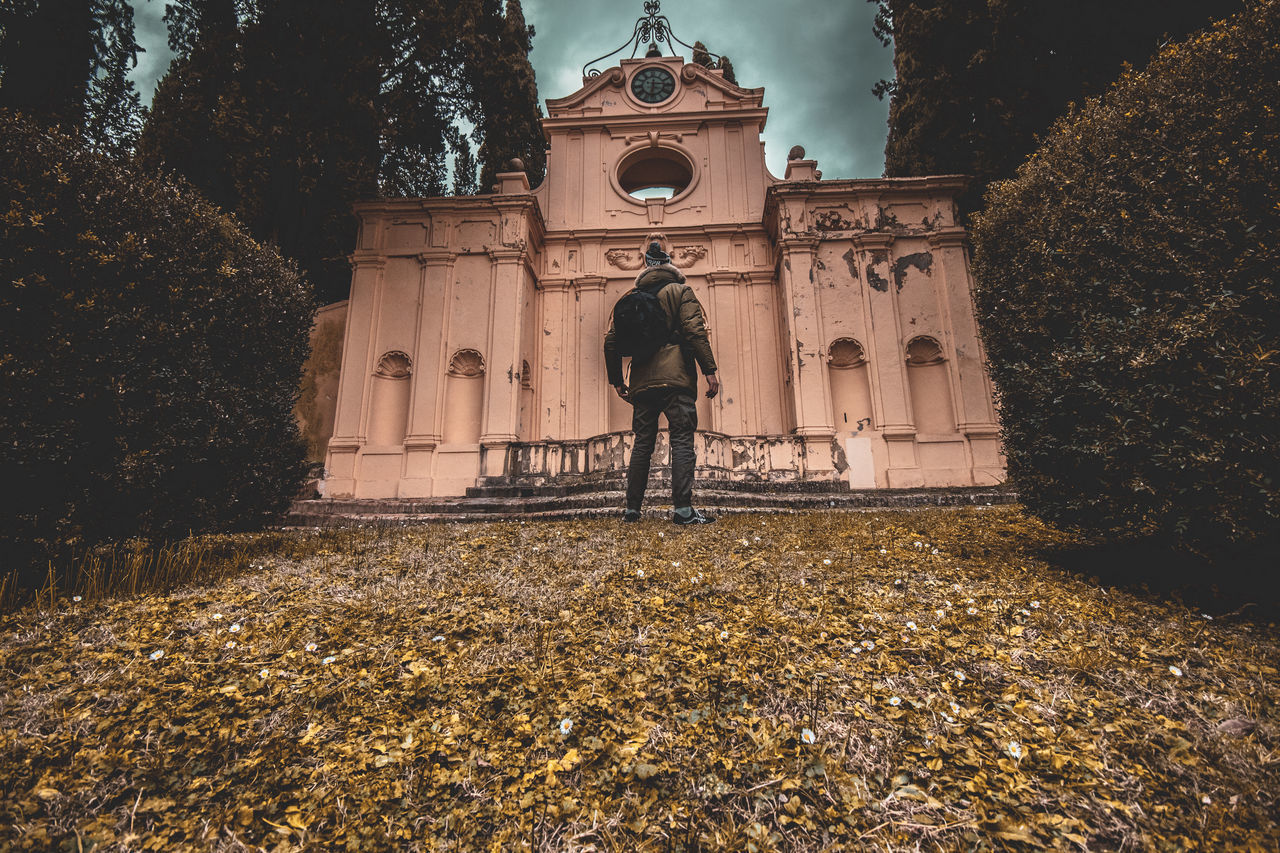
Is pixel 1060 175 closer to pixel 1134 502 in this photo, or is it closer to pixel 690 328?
pixel 1134 502

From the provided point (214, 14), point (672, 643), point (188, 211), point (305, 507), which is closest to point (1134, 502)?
point (672, 643)

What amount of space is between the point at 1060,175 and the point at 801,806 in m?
4.07

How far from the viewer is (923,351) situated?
1110 cm

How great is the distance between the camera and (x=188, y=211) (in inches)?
155

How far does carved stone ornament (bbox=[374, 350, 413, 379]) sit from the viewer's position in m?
11.2

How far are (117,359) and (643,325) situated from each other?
3738mm

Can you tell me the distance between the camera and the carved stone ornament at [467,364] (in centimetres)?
1120

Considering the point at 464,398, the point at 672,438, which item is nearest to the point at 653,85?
the point at 464,398

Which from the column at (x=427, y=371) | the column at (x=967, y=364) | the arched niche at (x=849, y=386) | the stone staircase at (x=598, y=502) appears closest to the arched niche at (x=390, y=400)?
the column at (x=427, y=371)

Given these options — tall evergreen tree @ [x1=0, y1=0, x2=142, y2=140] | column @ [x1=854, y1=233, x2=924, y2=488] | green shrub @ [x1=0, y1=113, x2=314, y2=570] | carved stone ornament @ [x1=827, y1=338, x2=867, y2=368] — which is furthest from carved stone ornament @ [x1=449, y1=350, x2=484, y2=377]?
column @ [x1=854, y1=233, x2=924, y2=488]

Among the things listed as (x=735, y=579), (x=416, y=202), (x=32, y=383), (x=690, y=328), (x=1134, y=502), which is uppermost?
(x=416, y=202)

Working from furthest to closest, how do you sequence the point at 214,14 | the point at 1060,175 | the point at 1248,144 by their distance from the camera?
the point at 214,14 → the point at 1060,175 → the point at 1248,144

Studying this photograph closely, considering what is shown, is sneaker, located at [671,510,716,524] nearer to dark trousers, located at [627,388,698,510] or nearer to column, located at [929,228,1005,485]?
dark trousers, located at [627,388,698,510]

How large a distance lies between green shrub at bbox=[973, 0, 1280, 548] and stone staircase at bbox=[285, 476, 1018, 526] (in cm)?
363
